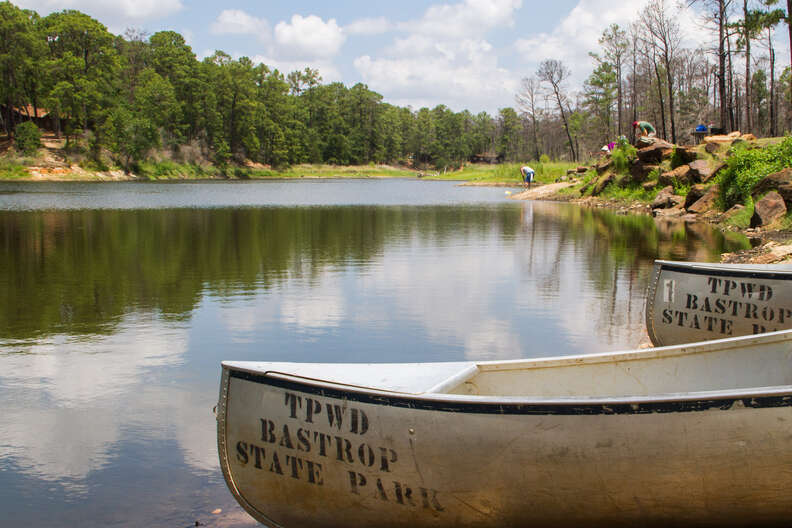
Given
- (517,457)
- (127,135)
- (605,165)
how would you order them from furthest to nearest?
(127,135) → (605,165) → (517,457)

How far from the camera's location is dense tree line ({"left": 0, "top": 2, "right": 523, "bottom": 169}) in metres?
85.9

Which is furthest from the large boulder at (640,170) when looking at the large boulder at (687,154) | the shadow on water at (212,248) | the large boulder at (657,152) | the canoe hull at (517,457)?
the canoe hull at (517,457)

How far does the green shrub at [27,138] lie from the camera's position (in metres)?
79.2

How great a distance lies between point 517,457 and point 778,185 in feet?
71.4

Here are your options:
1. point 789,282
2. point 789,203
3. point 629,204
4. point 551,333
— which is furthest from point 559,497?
point 629,204

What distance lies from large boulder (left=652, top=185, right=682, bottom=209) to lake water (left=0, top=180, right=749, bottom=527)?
7.29 meters

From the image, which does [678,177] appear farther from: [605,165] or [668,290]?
[668,290]

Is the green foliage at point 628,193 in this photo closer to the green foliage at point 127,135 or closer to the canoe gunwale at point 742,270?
the canoe gunwale at point 742,270

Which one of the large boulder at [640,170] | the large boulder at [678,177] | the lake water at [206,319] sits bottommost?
the lake water at [206,319]

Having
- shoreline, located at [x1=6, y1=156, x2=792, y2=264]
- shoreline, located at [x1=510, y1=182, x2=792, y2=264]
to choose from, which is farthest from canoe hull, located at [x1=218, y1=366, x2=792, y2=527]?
shoreline, located at [x1=6, y1=156, x2=792, y2=264]

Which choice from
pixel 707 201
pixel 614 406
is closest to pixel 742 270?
pixel 614 406

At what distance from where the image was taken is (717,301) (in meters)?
8.00

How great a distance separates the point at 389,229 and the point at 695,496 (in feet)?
74.9

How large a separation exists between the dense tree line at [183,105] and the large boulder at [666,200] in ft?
231
